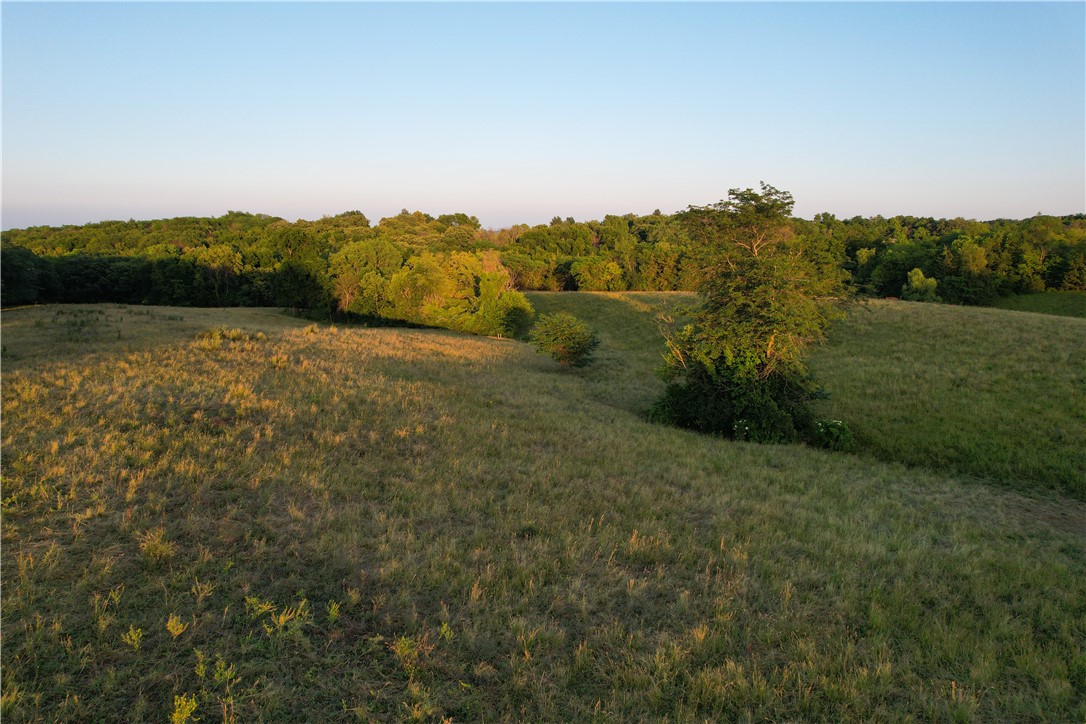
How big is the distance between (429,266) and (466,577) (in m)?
46.0

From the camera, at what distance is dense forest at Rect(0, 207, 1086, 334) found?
4806 cm

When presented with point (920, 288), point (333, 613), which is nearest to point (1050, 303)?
point (920, 288)

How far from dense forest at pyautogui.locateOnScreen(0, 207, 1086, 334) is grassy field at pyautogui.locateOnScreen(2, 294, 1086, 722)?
41.7ft

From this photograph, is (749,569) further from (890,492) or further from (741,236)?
(741,236)

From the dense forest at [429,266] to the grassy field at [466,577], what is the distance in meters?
12.7

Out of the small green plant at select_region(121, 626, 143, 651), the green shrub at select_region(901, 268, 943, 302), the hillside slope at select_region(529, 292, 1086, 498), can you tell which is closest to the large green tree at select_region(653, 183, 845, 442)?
the hillside slope at select_region(529, 292, 1086, 498)

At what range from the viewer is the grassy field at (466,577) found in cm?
420

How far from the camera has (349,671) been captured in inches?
171

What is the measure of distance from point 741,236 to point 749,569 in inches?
581

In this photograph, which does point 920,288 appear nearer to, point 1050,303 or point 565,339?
point 1050,303

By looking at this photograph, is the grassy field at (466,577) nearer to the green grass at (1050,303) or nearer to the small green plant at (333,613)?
the small green plant at (333,613)

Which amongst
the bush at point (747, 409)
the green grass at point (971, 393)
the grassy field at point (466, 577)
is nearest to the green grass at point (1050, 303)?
the green grass at point (971, 393)

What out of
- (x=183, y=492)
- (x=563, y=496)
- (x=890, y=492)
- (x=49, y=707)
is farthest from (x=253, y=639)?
(x=890, y=492)

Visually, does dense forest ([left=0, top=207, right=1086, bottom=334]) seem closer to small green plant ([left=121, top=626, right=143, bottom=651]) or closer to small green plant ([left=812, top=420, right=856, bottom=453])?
small green plant ([left=812, top=420, right=856, bottom=453])
